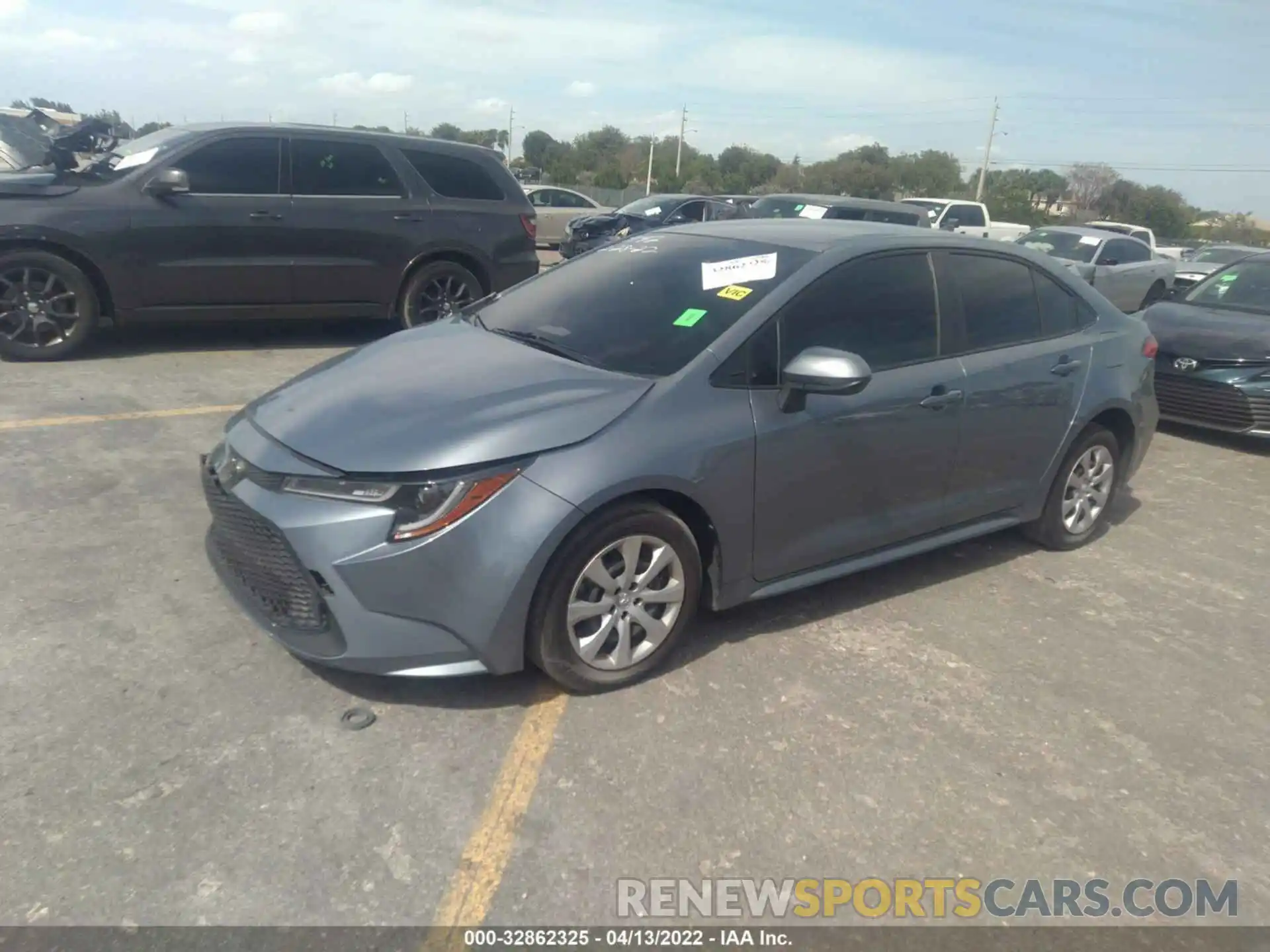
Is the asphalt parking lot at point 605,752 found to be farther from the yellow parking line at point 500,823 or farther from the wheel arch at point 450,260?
the wheel arch at point 450,260

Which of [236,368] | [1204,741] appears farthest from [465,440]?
[236,368]

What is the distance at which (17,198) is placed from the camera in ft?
23.3

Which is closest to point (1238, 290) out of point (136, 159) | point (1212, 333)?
point (1212, 333)

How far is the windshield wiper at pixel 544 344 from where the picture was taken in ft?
12.7

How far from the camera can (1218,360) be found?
758cm

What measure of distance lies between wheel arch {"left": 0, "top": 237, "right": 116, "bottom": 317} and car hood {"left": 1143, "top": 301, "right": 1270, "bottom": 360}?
7811mm

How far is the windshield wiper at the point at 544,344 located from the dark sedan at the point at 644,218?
47.5 ft

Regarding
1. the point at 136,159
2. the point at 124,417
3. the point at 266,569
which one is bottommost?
the point at 124,417

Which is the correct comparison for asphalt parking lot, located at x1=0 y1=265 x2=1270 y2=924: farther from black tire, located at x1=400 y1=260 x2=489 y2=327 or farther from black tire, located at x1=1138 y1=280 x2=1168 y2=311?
black tire, located at x1=1138 y1=280 x2=1168 y2=311

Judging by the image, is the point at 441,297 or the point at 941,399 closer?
the point at 941,399

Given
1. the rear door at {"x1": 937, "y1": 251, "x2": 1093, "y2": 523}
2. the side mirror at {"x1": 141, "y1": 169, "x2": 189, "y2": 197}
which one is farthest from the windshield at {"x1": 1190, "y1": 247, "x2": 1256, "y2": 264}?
the side mirror at {"x1": 141, "y1": 169, "x2": 189, "y2": 197}

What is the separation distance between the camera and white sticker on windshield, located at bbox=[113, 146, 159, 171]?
7.61 metres

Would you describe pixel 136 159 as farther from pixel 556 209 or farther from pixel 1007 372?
pixel 556 209

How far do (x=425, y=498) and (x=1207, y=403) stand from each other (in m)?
6.68
